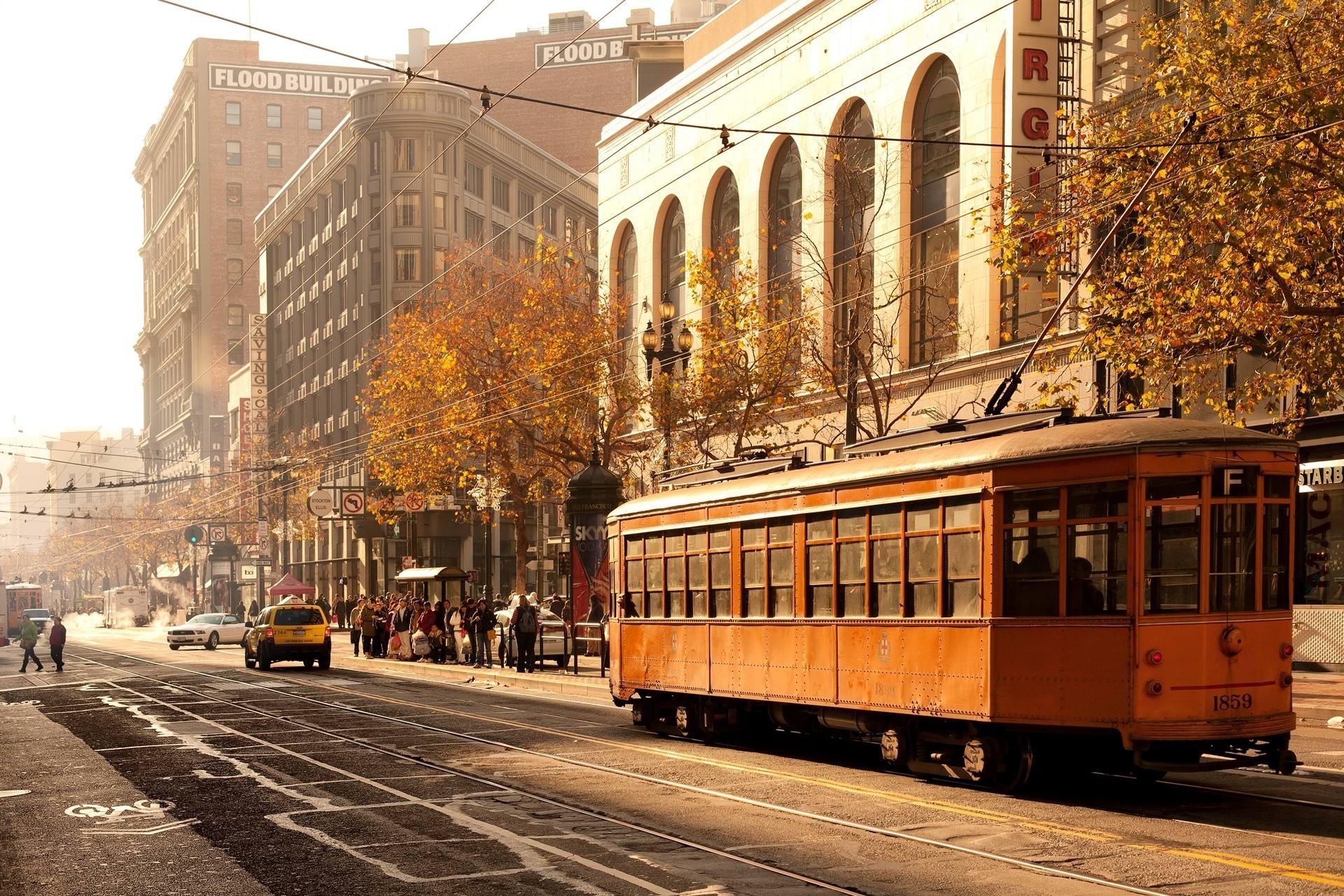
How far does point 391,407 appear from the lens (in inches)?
2024

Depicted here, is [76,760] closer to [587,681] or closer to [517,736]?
[517,736]

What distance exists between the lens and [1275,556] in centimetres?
1312

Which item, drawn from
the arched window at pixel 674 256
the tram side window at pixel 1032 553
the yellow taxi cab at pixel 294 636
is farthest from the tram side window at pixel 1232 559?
the arched window at pixel 674 256

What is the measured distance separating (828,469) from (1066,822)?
5093 millimetres

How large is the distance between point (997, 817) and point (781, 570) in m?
5.06

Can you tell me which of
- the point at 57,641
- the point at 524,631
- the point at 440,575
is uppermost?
the point at 440,575

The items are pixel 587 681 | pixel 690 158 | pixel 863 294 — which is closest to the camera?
pixel 587 681

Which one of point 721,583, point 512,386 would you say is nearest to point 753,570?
point 721,583

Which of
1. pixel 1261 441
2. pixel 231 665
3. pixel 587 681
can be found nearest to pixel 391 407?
pixel 231 665

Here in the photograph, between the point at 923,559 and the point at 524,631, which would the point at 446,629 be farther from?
the point at 923,559

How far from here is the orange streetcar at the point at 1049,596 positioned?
12.6m

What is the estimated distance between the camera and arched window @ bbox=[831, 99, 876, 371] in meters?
36.7

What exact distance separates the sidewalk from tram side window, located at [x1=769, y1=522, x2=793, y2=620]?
760cm

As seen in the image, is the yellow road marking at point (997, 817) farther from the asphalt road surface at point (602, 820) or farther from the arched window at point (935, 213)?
the arched window at point (935, 213)
